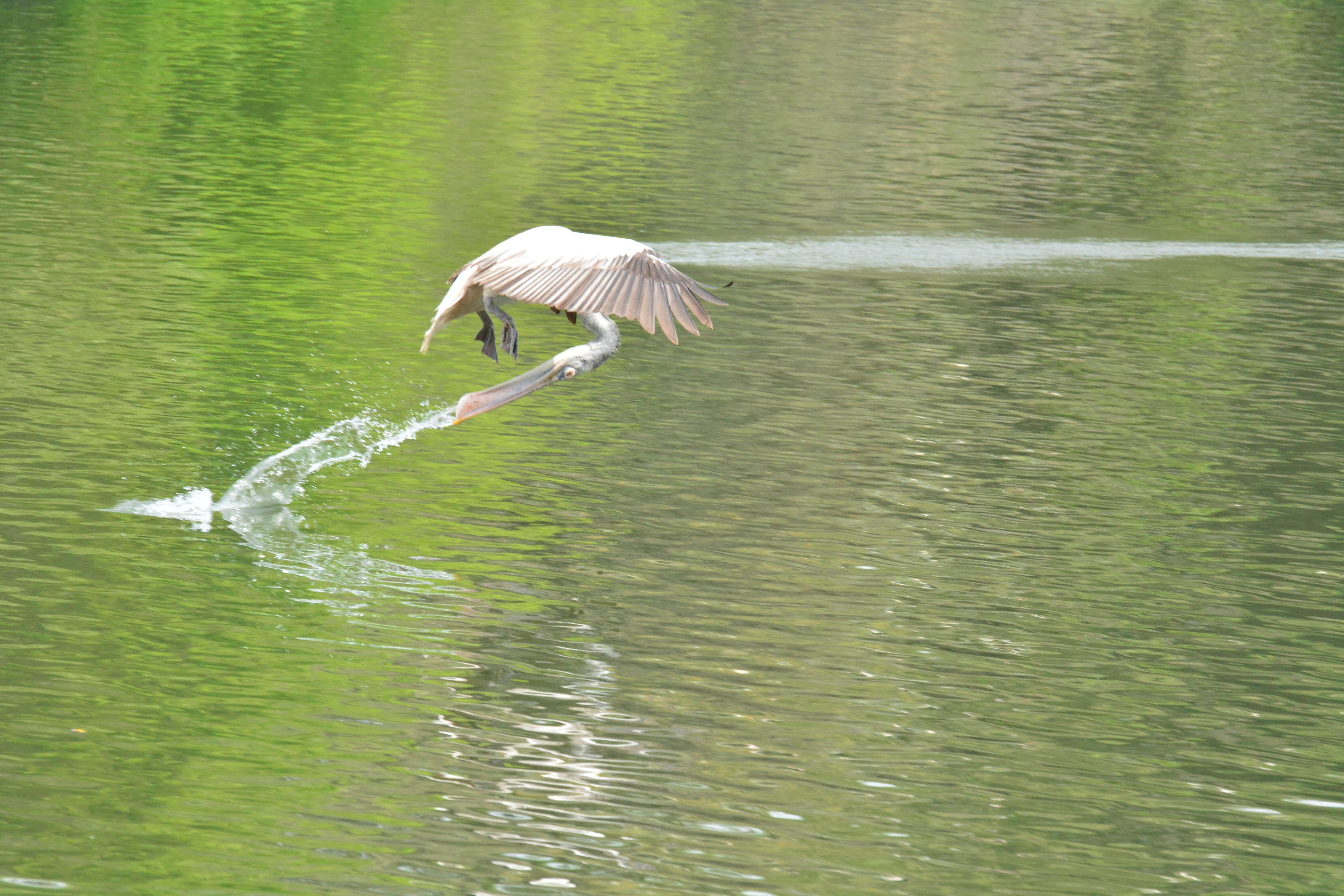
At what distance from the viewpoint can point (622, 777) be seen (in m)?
9.01

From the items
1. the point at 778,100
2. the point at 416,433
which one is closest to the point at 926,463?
the point at 416,433

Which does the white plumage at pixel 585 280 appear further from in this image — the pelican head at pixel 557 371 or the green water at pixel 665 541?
the green water at pixel 665 541

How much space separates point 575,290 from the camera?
9.97 m

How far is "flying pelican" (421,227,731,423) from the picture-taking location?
988 cm

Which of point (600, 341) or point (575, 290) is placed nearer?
point (575, 290)

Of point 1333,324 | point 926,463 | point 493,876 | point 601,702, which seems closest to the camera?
point 493,876

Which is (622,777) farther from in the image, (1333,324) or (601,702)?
(1333,324)

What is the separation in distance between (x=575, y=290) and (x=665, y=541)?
3220 millimetres

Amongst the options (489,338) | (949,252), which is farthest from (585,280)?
(949,252)

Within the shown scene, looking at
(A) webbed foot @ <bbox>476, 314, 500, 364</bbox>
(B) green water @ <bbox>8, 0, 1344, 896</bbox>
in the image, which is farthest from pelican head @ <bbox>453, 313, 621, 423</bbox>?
(B) green water @ <bbox>8, 0, 1344, 896</bbox>

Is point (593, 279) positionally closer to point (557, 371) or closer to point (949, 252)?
point (557, 371)

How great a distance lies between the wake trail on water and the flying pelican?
67 centimetres

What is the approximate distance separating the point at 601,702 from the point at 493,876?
2.17 m

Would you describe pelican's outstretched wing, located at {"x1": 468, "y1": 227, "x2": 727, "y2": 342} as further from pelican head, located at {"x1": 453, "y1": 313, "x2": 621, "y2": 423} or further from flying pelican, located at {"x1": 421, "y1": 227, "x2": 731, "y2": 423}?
pelican head, located at {"x1": 453, "y1": 313, "x2": 621, "y2": 423}
